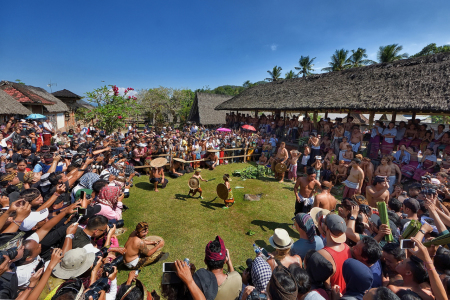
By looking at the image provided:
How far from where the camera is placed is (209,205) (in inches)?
289

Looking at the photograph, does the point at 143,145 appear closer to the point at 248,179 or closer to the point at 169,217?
the point at 169,217

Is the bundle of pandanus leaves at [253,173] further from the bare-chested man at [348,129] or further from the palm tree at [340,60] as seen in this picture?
the palm tree at [340,60]

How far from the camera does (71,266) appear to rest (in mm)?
2338

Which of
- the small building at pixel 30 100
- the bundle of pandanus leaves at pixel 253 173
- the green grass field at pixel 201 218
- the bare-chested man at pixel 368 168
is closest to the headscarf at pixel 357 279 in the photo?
the green grass field at pixel 201 218

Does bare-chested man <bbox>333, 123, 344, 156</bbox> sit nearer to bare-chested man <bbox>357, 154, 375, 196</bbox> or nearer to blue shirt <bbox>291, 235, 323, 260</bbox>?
bare-chested man <bbox>357, 154, 375, 196</bbox>

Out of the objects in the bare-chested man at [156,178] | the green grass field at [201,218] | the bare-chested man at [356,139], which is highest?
the bare-chested man at [356,139]

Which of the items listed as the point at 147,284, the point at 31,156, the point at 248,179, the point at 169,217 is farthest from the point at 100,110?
the point at 147,284

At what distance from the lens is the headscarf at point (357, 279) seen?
6.96 feet

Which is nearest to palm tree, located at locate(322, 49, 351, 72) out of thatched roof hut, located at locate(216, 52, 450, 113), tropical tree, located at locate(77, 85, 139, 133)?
thatched roof hut, located at locate(216, 52, 450, 113)

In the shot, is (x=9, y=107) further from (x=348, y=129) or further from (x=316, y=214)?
(x=348, y=129)

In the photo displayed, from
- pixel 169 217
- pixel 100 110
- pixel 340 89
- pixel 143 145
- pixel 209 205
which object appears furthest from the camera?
pixel 340 89

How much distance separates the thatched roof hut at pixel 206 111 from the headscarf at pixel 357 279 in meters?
24.1

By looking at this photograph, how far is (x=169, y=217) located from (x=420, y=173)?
31.6ft

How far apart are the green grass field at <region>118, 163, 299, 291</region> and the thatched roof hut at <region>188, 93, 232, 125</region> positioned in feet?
57.8
